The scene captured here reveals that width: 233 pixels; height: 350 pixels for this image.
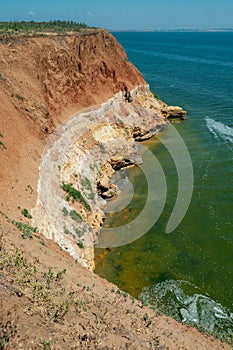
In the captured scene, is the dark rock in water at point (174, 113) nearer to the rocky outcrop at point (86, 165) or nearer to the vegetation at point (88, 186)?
the rocky outcrop at point (86, 165)

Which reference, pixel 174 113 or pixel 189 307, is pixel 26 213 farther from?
pixel 174 113

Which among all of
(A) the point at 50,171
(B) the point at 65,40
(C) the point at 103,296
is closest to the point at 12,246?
(C) the point at 103,296

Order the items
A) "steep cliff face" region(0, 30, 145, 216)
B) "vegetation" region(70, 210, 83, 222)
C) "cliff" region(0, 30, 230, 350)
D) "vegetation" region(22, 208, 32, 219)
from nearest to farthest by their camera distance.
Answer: "cliff" region(0, 30, 230, 350) → "vegetation" region(22, 208, 32, 219) → "steep cliff face" region(0, 30, 145, 216) → "vegetation" region(70, 210, 83, 222)

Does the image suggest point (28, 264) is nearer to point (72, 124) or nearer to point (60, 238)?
point (60, 238)

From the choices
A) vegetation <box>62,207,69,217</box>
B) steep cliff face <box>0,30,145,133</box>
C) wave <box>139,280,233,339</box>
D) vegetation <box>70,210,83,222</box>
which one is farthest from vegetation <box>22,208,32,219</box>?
steep cliff face <box>0,30,145,133</box>

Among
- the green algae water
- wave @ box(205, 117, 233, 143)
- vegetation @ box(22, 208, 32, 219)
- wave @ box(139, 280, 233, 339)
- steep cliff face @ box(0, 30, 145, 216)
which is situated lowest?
wave @ box(139, 280, 233, 339)

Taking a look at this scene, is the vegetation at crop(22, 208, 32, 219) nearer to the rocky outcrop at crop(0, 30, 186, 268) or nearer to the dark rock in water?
the rocky outcrop at crop(0, 30, 186, 268)

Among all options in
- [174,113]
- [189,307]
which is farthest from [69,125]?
[174,113]

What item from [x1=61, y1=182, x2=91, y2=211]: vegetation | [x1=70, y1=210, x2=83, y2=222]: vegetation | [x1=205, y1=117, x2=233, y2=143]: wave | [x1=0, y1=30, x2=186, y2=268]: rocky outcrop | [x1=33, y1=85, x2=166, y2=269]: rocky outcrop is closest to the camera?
[x1=33, y1=85, x2=166, y2=269]: rocky outcrop
